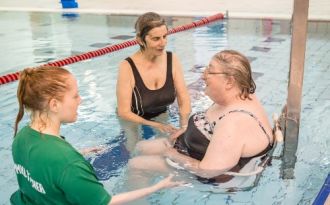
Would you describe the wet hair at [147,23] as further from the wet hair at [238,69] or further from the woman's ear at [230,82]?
the woman's ear at [230,82]

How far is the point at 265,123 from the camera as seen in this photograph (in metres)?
2.63

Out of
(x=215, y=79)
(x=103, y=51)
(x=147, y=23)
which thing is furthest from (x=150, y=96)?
(x=103, y=51)

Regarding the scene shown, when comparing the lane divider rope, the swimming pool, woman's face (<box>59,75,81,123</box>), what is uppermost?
woman's face (<box>59,75,81,123</box>)

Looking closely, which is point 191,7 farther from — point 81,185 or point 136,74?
point 81,185

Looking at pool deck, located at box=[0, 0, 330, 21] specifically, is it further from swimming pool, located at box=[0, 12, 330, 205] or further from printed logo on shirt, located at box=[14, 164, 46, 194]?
printed logo on shirt, located at box=[14, 164, 46, 194]

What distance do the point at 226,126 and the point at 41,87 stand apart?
1017 millimetres

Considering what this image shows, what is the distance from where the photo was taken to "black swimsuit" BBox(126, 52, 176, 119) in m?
3.70

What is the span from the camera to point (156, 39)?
11.6 ft

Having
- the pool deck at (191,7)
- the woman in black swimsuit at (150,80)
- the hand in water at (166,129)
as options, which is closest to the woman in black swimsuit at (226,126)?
the hand in water at (166,129)

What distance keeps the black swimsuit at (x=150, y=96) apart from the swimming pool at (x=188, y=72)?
0.89 feet

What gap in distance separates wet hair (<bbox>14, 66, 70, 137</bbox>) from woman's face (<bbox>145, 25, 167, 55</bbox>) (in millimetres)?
1691

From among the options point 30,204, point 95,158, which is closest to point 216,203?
point 95,158

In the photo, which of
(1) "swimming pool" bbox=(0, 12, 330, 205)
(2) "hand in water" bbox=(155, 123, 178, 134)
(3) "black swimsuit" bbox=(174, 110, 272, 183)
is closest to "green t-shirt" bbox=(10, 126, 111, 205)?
(3) "black swimsuit" bbox=(174, 110, 272, 183)

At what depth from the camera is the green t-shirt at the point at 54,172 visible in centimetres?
176
